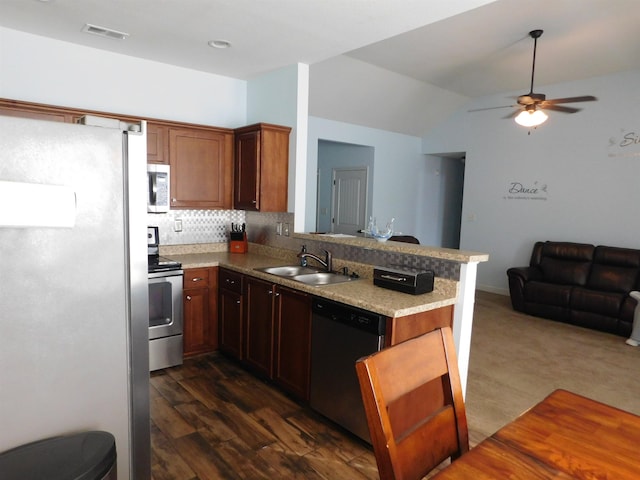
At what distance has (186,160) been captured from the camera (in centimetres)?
398

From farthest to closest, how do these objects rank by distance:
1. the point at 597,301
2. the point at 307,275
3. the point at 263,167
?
the point at 597,301 < the point at 263,167 < the point at 307,275

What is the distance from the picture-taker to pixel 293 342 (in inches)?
118

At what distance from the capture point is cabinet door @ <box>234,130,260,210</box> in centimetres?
395

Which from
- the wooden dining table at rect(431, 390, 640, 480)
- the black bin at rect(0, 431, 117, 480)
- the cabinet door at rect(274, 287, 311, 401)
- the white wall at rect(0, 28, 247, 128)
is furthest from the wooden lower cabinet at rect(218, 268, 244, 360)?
the wooden dining table at rect(431, 390, 640, 480)

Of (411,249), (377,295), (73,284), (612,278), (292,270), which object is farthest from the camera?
(612,278)

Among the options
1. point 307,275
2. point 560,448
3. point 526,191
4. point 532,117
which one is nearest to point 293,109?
point 307,275

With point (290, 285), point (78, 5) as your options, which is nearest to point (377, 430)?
point (290, 285)

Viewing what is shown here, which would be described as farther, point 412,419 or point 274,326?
point 274,326

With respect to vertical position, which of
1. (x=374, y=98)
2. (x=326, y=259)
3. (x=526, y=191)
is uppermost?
(x=374, y=98)

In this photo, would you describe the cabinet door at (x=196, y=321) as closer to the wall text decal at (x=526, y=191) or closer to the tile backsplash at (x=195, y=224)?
the tile backsplash at (x=195, y=224)

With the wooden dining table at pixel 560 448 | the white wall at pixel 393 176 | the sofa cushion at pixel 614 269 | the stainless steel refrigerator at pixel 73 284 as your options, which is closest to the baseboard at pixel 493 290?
the sofa cushion at pixel 614 269

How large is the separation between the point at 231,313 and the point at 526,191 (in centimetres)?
502

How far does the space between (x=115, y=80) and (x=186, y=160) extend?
3.00ft

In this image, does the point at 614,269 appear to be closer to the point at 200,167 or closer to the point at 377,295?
the point at 377,295
